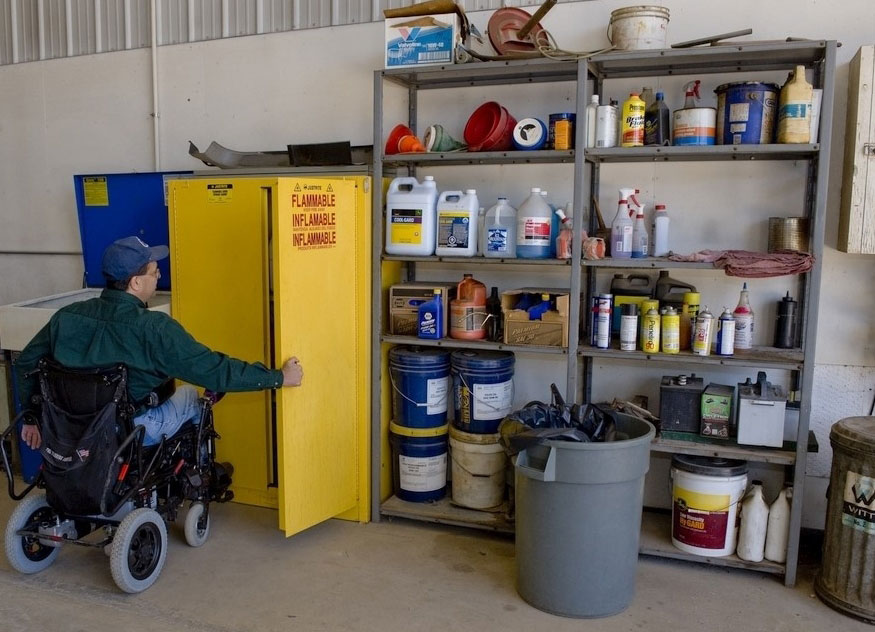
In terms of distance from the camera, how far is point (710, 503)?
3.25 metres

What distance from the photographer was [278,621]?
2.91 m

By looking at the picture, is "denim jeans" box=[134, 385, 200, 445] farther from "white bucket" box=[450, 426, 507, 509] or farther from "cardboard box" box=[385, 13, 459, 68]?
"cardboard box" box=[385, 13, 459, 68]

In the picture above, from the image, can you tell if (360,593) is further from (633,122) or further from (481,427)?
(633,122)

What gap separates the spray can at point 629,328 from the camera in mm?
3330

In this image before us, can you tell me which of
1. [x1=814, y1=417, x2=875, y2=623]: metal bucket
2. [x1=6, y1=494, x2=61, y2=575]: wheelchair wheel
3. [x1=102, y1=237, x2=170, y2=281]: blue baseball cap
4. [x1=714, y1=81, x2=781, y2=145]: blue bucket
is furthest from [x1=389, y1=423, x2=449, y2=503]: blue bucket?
[x1=714, y1=81, x2=781, y2=145]: blue bucket

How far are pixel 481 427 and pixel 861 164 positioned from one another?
1.98 metres

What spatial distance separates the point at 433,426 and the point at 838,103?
92.4 inches

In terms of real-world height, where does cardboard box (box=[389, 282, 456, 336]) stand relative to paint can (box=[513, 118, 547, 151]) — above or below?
below

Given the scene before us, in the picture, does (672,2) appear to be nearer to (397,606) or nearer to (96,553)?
(397,606)

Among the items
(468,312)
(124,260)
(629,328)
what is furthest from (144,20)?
(629,328)

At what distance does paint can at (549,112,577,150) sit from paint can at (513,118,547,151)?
0.08m

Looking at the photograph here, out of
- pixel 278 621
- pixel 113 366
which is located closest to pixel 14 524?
pixel 113 366

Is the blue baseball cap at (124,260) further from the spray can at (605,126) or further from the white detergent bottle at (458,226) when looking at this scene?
the spray can at (605,126)

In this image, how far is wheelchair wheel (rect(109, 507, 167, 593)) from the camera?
118 inches
